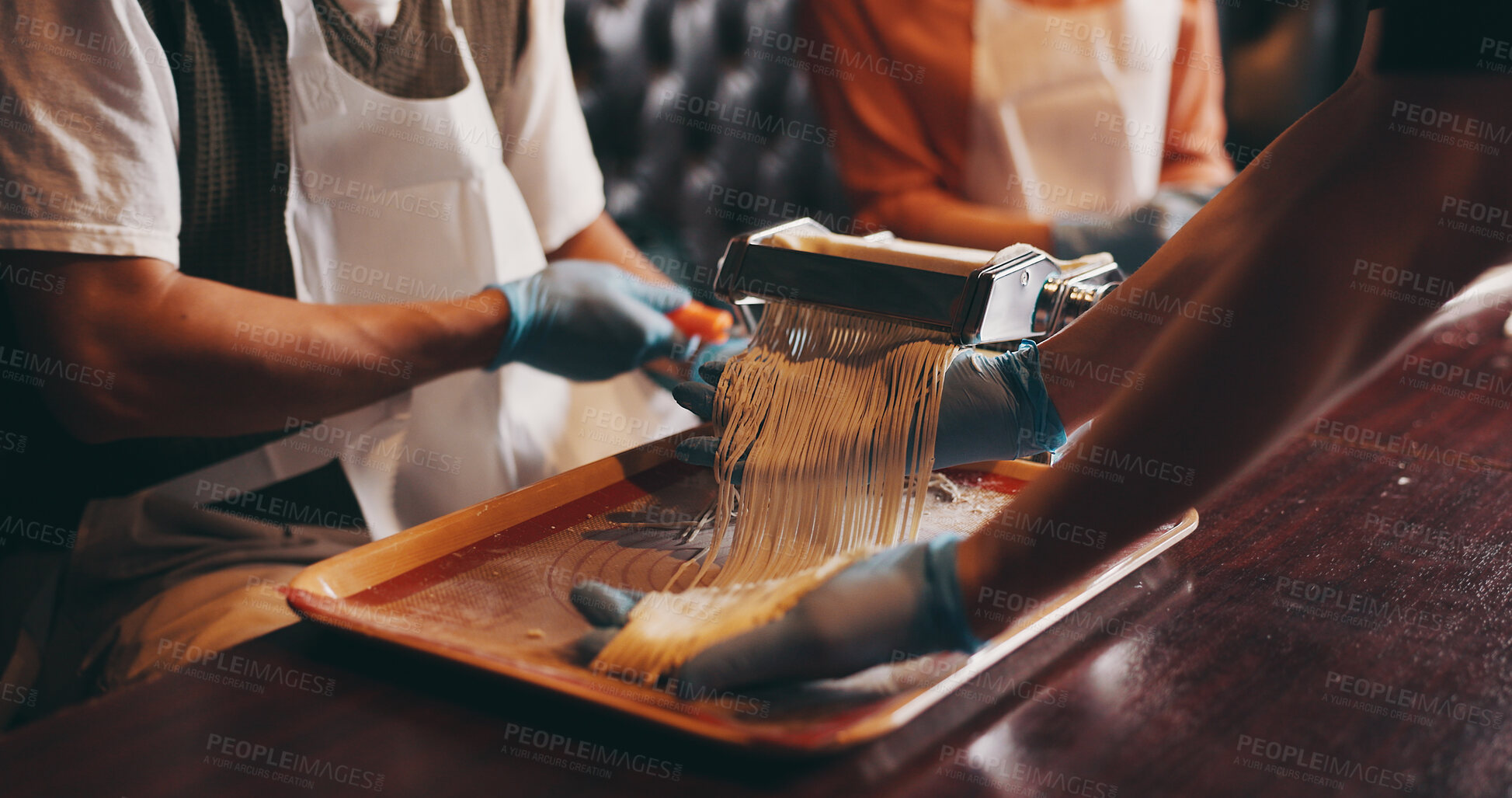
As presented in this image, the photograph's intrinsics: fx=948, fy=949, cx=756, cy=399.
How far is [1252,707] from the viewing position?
0.42 metres

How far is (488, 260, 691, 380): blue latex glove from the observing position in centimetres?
93

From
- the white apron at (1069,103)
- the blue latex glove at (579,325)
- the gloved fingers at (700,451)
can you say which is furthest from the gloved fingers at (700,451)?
the white apron at (1069,103)

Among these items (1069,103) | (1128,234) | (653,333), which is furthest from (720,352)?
A: (1069,103)

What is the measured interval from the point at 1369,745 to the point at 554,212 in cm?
96

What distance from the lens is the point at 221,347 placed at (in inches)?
31.3

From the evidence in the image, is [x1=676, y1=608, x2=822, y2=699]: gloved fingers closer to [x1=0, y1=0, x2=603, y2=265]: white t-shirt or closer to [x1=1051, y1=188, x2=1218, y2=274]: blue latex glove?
[x1=0, y1=0, x2=603, y2=265]: white t-shirt

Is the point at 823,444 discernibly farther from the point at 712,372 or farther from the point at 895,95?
the point at 895,95

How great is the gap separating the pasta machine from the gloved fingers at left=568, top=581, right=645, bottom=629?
0.24 meters

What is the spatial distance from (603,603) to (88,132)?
58 cm

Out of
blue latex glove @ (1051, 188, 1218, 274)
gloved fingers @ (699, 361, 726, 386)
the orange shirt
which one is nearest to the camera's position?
gloved fingers @ (699, 361, 726, 386)

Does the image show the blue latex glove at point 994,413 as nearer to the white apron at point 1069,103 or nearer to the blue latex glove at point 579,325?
the blue latex glove at point 579,325

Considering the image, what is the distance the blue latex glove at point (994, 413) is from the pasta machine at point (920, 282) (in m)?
0.02

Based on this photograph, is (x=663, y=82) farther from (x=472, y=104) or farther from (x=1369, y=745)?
(x=1369, y=745)

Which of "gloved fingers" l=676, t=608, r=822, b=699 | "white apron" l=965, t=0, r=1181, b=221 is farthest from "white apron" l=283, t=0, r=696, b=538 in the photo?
"white apron" l=965, t=0, r=1181, b=221
